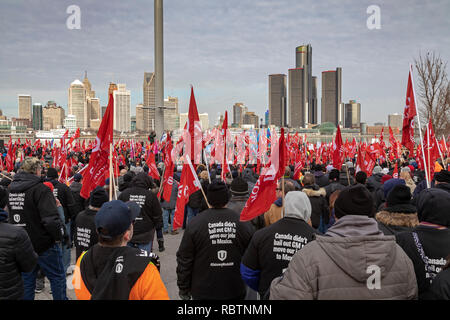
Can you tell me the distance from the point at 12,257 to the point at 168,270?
11.2 ft

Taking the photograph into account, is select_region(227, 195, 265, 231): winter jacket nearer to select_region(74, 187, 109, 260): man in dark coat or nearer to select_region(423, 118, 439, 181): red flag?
select_region(74, 187, 109, 260): man in dark coat

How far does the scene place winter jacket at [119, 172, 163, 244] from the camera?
217 inches

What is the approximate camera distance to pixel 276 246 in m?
3.11

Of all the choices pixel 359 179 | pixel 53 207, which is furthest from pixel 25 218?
pixel 359 179

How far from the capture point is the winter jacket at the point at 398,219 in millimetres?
3521

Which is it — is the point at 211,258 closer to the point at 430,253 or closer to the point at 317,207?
the point at 430,253

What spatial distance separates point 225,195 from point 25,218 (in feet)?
8.76

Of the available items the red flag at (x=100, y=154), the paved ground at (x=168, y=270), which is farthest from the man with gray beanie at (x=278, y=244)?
the red flag at (x=100, y=154)

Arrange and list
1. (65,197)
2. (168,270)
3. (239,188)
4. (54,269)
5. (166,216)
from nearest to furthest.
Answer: (54,269) < (239,188) < (168,270) < (65,197) < (166,216)

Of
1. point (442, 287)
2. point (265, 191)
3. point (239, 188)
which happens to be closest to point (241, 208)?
point (239, 188)

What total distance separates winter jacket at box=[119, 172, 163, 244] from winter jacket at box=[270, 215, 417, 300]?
12.2ft

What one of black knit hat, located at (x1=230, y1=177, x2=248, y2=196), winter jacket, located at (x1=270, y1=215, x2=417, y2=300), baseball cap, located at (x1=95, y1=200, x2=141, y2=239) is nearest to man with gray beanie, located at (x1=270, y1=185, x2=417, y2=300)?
winter jacket, located at (x1=270, y1=215, x2=417, y2=300)

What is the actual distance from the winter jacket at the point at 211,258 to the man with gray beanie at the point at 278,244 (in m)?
0.38
